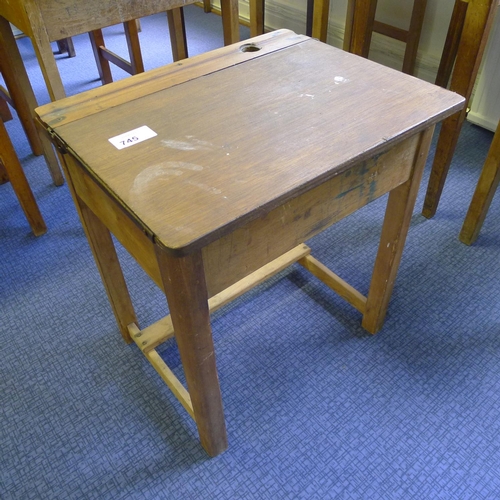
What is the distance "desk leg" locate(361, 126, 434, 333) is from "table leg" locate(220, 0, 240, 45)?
1001 mm

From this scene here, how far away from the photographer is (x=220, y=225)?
73 cm

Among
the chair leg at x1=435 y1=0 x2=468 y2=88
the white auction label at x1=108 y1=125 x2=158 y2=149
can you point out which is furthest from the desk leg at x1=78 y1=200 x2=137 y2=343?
the chair leg at x1=435 y1=0 x2=468 y2=88

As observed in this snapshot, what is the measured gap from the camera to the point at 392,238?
4.04 ft

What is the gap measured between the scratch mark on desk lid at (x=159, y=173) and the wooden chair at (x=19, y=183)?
42.9 inches

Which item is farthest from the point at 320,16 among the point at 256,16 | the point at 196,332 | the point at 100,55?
the point at 196,332

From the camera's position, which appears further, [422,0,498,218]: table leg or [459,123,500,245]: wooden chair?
[459,123,500,245]: wooden chair

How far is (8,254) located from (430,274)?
Answer: 1.51 m

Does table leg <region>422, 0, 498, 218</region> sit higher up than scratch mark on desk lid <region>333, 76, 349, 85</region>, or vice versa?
scratch mark on desk lid <region>333, 76, 349, 85</region>

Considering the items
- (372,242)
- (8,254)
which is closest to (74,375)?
(8,254)

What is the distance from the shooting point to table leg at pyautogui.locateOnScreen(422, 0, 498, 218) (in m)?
1.43

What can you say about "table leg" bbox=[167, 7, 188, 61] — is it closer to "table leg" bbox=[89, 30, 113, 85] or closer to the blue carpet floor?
"table leg" bbox=[89, 30, 113, 85]

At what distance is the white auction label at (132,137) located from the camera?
2.98 ft

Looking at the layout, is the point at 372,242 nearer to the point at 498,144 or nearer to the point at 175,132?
the point at 498,144

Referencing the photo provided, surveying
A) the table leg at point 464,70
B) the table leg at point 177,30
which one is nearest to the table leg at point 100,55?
the table leg at point 177,30
